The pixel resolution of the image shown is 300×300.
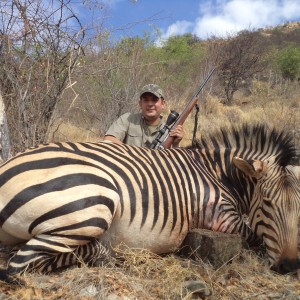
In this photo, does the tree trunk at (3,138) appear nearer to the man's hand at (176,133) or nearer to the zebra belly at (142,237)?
the man's hand at (176,133)

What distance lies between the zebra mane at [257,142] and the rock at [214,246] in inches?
30.2

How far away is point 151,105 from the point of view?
15.6 ft

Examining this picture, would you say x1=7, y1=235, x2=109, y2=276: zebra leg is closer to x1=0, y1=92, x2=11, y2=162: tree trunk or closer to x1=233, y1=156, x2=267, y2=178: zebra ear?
x1=233, y1=156, x2=267, y2=178: zebra ear

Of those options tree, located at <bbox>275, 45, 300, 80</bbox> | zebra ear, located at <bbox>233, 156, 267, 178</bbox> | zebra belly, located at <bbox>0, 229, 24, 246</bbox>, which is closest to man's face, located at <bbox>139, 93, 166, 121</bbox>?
zebra ear, located at <bbox>233, 156, 267, 178</bbox>

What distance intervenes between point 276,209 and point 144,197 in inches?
38.6

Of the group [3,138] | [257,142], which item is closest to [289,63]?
[257,142]

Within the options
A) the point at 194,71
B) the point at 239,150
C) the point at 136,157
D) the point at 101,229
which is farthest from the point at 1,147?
the point at 194,71

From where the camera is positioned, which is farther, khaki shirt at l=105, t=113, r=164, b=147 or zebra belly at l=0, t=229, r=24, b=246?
khaki shirt at l=105, t=113, r=164, b=147

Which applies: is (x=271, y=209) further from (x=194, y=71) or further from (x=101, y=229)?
(x=194, y=71)

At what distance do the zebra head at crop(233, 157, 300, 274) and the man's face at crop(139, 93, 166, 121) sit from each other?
1.93 m

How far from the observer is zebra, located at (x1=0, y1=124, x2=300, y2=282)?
2473mm

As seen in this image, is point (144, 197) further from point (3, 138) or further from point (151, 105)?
point (3, 138)

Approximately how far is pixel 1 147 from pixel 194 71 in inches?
485

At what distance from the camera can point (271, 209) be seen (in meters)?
2.83
